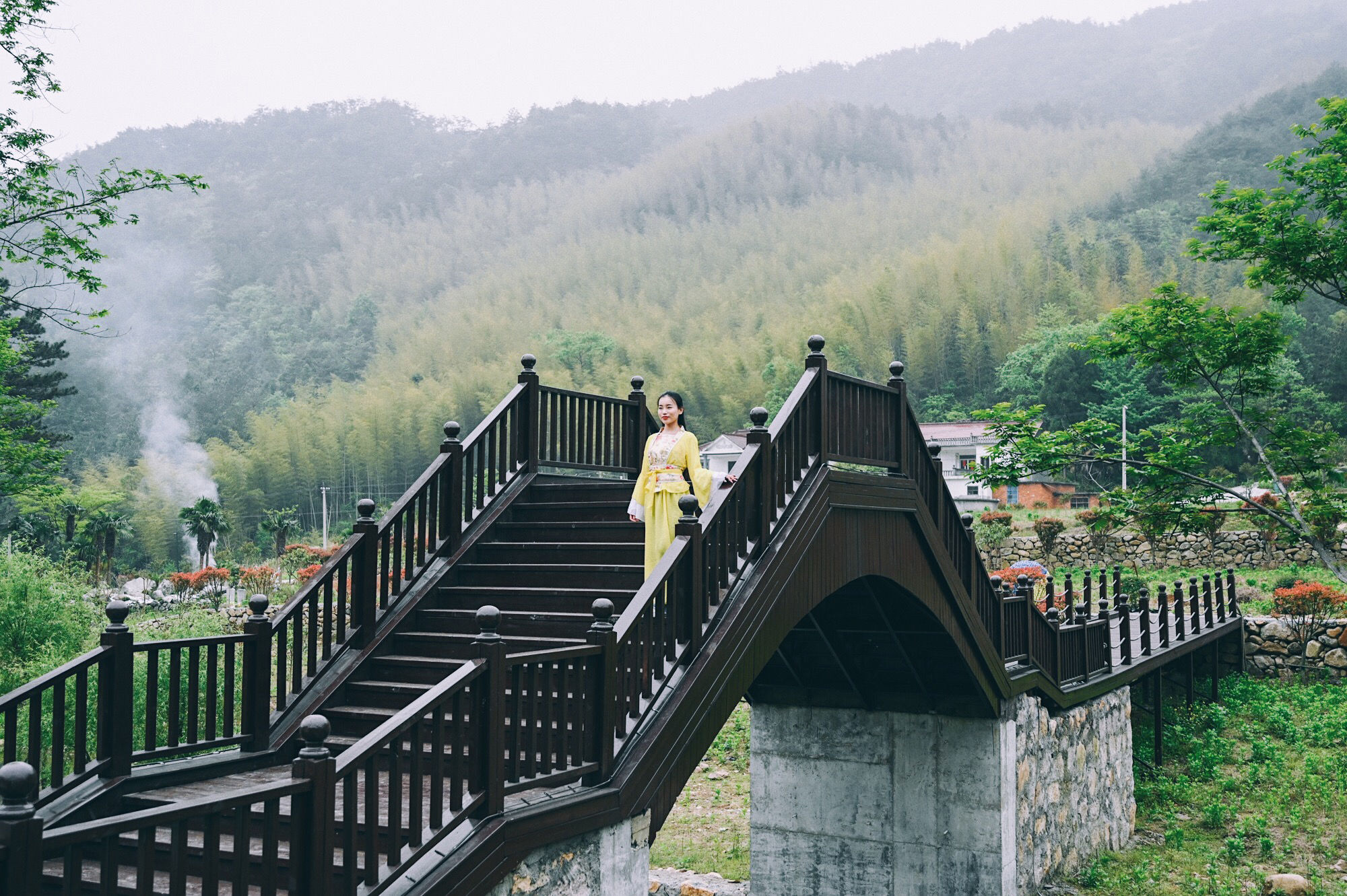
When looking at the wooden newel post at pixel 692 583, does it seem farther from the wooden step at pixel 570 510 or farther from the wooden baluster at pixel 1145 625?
the wooden baluster at pixel 1145 625

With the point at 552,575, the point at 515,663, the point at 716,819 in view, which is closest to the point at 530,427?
the point at 552,575

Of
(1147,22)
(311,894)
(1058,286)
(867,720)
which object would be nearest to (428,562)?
(311,894)

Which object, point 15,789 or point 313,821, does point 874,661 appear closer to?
point 313,821

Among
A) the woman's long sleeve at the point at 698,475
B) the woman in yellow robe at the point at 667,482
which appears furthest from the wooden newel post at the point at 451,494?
the woman's long sleeve at the point at 698,475

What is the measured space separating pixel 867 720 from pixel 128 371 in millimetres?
78427

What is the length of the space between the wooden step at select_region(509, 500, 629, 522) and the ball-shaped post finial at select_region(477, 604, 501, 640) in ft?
11.0

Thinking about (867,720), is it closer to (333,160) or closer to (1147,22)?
(333,160)

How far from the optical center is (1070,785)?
12289mm

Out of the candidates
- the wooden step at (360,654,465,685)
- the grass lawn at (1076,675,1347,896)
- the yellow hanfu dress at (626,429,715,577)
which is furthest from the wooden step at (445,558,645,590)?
the grass lawn at (1076,675,1347,896)

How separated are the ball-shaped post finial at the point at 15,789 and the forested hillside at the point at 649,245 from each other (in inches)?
1710

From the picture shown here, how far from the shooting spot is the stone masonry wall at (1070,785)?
36.7 feet

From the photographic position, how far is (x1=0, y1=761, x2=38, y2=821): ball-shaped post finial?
3258 millimetres

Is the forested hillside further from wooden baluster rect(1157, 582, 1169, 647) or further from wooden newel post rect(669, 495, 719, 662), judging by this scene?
wooden newel post rect(669, 495, 719, 662)

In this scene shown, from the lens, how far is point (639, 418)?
10.0m
